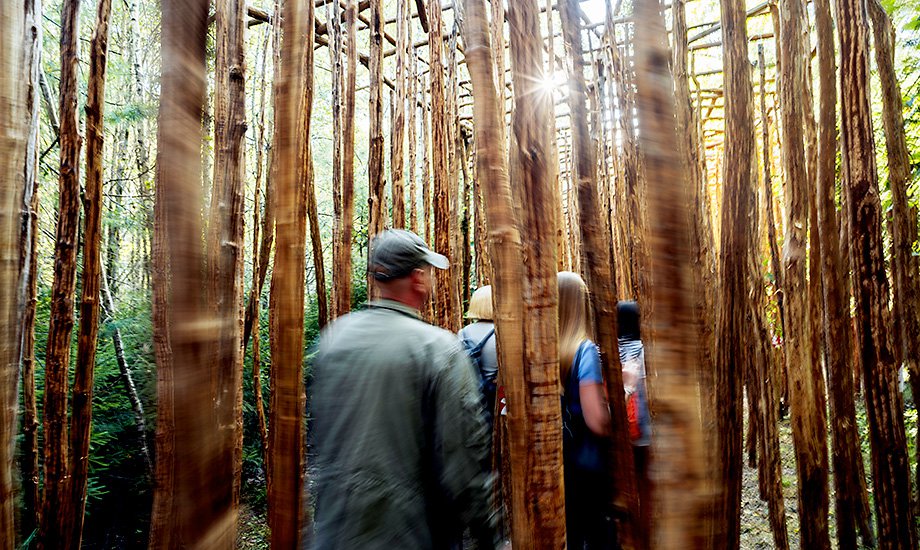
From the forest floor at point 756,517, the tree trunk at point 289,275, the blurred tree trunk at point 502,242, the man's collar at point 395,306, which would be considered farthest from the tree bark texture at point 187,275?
the forest floor at point 756,517

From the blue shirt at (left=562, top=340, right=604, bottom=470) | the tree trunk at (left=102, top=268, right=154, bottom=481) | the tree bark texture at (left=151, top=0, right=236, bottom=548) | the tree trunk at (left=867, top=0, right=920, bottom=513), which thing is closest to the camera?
the tree bark texture at (left=151, top=0, right=236, bottom=548)

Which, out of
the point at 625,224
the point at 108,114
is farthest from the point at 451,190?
the point at 108,114

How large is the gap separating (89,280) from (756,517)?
195 inches

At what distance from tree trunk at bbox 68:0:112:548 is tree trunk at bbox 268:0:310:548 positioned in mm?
2233

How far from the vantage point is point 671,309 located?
0.62 m

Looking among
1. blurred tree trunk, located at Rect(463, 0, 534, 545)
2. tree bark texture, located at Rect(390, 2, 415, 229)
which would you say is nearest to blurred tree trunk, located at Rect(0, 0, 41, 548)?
blurred tree trunk, located at Rect(463, 0, 534, 545)

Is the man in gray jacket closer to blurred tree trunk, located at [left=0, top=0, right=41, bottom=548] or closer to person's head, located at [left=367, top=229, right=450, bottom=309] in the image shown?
person's head, located at [left=367, top=229, right=450, bottom=309]

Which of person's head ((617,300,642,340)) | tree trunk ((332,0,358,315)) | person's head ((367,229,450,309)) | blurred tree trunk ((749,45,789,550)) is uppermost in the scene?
tree trunk ((332,0,358,315))

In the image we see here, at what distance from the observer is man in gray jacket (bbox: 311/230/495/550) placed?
4.53 ft

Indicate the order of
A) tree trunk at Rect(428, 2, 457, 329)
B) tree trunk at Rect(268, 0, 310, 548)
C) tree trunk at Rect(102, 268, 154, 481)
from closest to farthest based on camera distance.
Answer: tree trunk at Rect(268, 0, 310, 548) < tree trunk at Rect(428, 2, 457, 329) < tree trunk at Rect(102, 268, 154, 481)

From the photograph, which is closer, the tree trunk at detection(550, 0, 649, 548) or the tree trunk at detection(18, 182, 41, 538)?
the tree trunk at detection(550, 0, 649, 548)

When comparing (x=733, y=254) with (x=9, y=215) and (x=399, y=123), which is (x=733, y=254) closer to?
(x=9, y=215)

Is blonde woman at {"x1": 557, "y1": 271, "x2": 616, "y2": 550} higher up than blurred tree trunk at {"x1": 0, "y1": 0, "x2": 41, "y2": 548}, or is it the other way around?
blurred tree trunk at {"x1": 0, "y1": 0, "x2": 41, "y2": 548}

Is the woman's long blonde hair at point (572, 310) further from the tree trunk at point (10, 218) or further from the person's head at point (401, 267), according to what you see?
the tree trunk at point (10, 218)
